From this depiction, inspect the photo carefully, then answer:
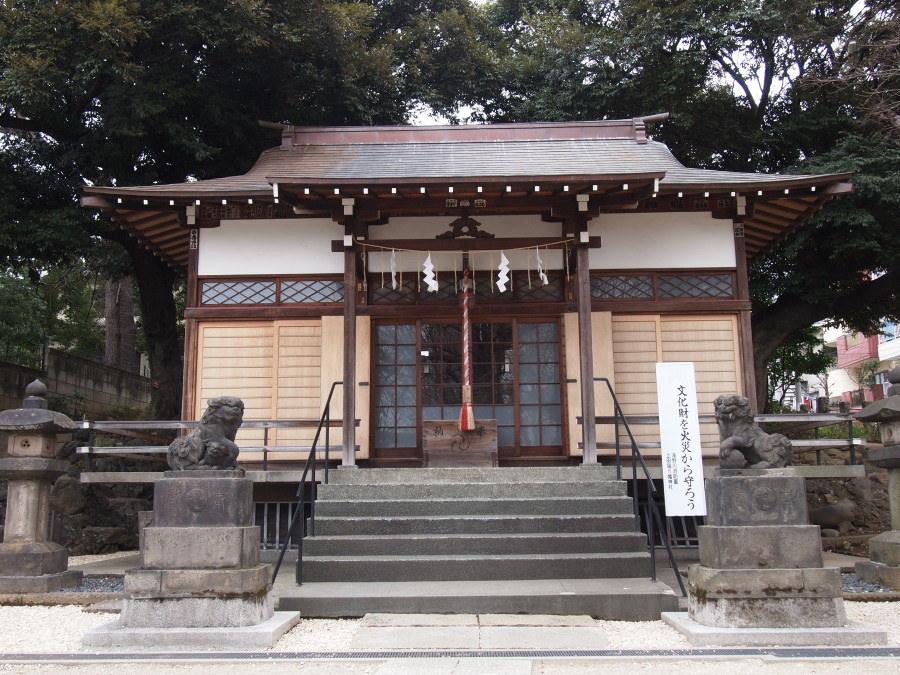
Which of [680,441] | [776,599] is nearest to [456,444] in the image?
[680,441]

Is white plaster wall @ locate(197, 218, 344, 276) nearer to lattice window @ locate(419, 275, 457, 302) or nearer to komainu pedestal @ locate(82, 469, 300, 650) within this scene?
lattice window @ locate(419, 275, 457, 302)

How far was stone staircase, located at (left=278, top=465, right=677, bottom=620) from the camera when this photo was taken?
6.11m

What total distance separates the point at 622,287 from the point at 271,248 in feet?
15.8

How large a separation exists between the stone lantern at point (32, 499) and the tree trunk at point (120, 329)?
1269cm

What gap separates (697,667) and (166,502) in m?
3.95

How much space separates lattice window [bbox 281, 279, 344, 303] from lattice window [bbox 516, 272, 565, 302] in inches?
97.3

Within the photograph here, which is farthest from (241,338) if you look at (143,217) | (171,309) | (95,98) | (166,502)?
(95,98)

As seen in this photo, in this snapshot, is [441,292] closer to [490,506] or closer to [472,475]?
[472,475]

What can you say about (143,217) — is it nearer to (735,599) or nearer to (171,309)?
(171,309)

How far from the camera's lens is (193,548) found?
5.46 m

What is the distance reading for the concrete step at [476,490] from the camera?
7680 mm

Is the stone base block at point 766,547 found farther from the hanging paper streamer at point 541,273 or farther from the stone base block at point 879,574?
the hanging paper streamer at point 541,273

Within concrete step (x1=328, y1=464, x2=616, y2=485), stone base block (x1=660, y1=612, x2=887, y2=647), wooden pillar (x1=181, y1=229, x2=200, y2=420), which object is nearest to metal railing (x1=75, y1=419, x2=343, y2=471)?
wooden pillar (x1=181, y1=229, x2=200, y2=420)

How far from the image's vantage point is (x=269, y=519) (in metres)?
9.84
